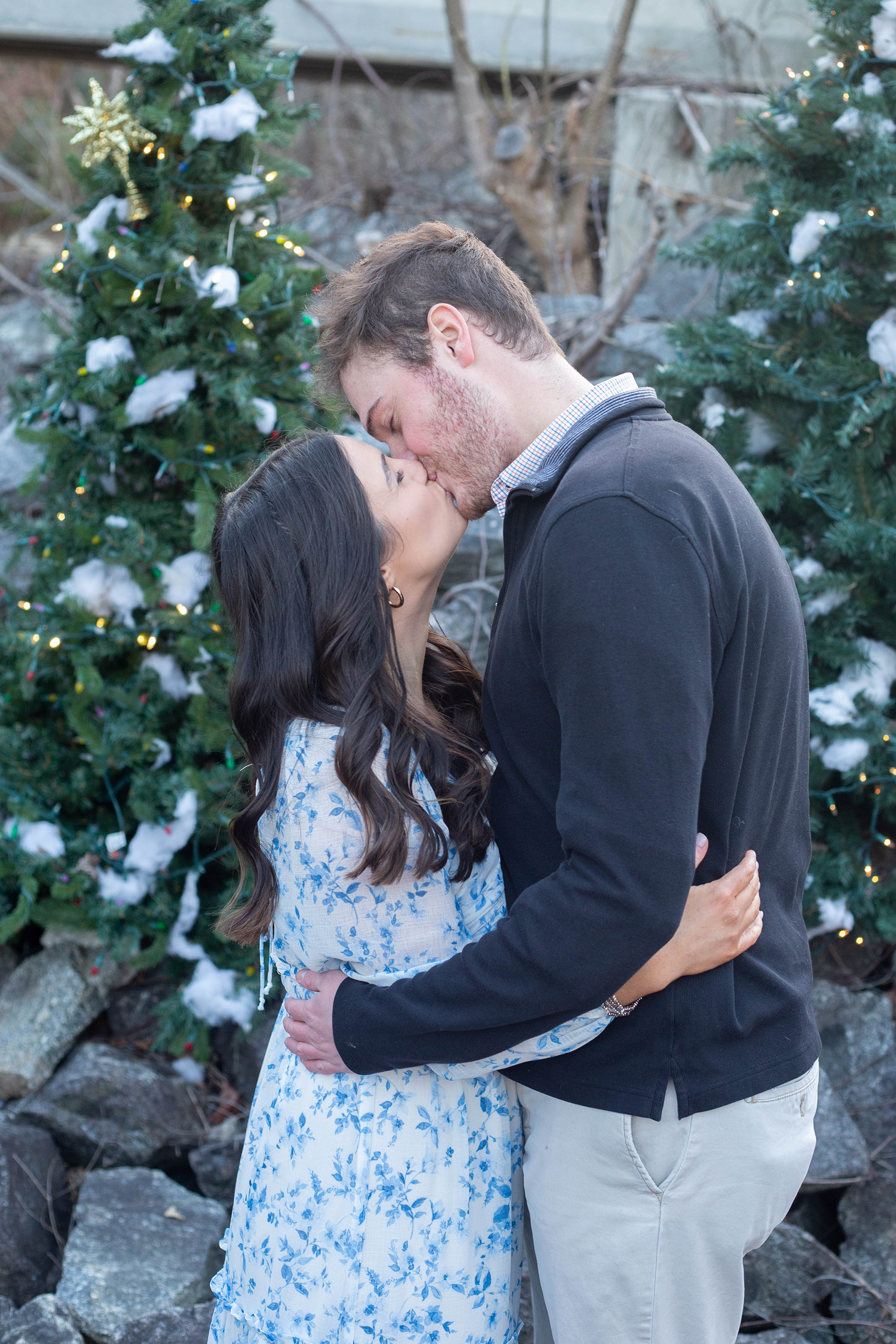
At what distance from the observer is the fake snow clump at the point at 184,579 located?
3.10 m

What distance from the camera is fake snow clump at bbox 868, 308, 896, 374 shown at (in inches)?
110

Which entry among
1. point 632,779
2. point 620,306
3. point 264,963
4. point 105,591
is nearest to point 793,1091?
point 632,779

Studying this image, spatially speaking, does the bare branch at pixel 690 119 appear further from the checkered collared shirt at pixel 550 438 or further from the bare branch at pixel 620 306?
the checkered collared shirt at pixel 550 438

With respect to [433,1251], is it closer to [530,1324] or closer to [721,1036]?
[721,1036]

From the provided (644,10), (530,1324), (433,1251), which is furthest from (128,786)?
(644,10)

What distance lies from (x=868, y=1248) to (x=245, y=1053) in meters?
1.84

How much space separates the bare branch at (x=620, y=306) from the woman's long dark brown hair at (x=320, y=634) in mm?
3078

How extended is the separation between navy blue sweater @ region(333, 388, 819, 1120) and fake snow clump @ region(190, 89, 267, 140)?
1864mm

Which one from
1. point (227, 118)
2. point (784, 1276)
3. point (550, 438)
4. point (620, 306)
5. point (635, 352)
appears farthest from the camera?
point (635, 352)

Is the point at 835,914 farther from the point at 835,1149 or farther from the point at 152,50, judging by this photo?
the point at 152,50

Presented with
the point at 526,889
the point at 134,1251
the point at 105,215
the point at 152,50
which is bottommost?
the point at 134,1251

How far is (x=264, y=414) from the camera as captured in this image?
299cm

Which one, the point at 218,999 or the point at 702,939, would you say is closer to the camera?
the point at 702,939

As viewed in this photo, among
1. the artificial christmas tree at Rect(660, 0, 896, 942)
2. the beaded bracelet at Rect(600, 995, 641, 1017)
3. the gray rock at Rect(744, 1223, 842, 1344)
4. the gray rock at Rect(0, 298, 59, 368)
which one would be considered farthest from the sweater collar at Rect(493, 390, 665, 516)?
the gray rock at Rect(0, 298, 59, 368)
